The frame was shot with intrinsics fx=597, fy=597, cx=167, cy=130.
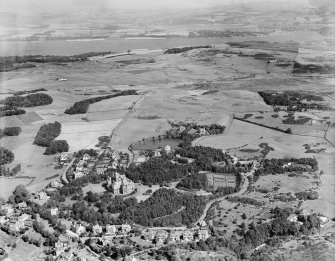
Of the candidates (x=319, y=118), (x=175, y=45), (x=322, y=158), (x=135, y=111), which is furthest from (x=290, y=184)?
(x=175, y=45)

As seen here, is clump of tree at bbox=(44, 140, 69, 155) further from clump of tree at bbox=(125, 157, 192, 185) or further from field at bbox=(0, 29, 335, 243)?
clump of tree at bbox=(125, 157, 192, 185)

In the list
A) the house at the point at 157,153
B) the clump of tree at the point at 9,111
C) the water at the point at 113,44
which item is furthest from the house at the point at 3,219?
the water at the point at 113,44

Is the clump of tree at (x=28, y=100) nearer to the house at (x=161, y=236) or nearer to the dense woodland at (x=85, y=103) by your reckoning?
the dense woodland at (x=85, y=103)

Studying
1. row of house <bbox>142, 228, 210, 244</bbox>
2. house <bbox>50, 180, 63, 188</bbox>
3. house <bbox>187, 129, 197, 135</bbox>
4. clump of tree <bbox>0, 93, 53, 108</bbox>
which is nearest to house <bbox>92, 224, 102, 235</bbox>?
row of house <bbox>142, 228, 210, 244</bbox>

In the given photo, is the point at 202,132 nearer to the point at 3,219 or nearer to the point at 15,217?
the point at 15,217

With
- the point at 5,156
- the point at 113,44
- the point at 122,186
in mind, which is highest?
the point at 122,186

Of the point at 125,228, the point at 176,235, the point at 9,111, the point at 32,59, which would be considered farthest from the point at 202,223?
the point at 32,59
